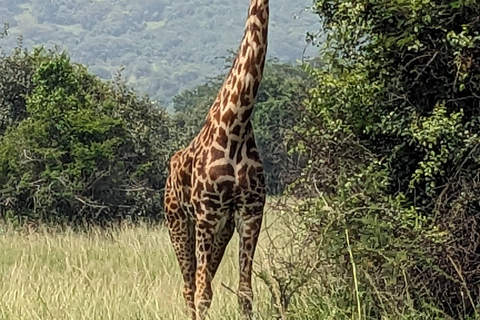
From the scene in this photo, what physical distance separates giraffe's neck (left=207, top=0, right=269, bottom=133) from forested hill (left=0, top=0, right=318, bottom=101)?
77.4m

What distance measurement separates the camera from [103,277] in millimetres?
7730

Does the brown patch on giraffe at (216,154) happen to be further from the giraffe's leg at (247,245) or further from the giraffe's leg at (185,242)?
the giraffe's leg at (185,242)

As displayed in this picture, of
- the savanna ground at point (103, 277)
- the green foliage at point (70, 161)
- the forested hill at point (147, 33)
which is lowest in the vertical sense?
the savanna ground at point (103, 277)

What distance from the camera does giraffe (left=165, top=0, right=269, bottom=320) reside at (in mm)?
5000

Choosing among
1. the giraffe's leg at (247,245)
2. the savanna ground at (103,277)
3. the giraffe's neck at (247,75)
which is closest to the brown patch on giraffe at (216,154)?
the giraffe's neck at (247,75)

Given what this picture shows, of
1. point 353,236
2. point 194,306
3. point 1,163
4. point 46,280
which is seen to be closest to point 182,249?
point 194,306

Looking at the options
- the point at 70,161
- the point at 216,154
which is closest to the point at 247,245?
the point at 216,154

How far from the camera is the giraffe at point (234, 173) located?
500 centimetres

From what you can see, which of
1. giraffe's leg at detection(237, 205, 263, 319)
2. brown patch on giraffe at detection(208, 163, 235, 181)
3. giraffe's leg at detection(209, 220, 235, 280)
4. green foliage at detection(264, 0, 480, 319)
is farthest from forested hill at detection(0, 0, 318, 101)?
brown patch on giraffe at detection(208, 163, 235, 181)

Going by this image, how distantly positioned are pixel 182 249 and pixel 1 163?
294 inches

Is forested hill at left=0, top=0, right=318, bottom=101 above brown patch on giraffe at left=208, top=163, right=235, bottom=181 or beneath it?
above

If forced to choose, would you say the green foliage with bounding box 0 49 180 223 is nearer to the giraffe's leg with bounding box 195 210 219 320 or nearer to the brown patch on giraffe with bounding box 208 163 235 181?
the giraffe's leg with bounding box 195 210 219 320

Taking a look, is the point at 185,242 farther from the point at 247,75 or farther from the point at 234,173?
the point at 247,75

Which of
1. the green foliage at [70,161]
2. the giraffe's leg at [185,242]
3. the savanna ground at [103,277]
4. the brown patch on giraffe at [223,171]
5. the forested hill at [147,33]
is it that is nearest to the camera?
the brown patch on giraffe at [223,171]
